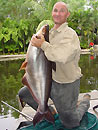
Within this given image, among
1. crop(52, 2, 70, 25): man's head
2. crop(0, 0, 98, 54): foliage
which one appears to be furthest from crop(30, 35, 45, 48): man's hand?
crop(0, 0, 98, 54): foliage

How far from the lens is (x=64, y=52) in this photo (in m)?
2.40

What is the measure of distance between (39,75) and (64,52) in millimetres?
385

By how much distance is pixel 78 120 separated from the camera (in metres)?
2.80

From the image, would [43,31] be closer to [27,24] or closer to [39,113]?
[39,113]

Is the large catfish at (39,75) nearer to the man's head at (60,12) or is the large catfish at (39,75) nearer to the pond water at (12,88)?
the man's head at (60,12)

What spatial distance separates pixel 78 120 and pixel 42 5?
20101 millimetres

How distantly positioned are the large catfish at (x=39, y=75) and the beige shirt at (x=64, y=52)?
111mm

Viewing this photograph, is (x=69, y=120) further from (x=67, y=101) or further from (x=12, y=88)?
(x=12, y=88)

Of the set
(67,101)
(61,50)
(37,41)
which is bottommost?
(67,101)

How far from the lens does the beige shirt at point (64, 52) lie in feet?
7.85

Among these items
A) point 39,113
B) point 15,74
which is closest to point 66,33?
point 39,113

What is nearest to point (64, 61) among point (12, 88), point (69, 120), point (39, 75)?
point (39, 75)

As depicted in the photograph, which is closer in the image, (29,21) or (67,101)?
(67,101)

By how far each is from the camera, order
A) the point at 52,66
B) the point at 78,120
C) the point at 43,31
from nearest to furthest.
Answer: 1. the point at 43,31
2. the point at 52,66
3. the point at 78,120
